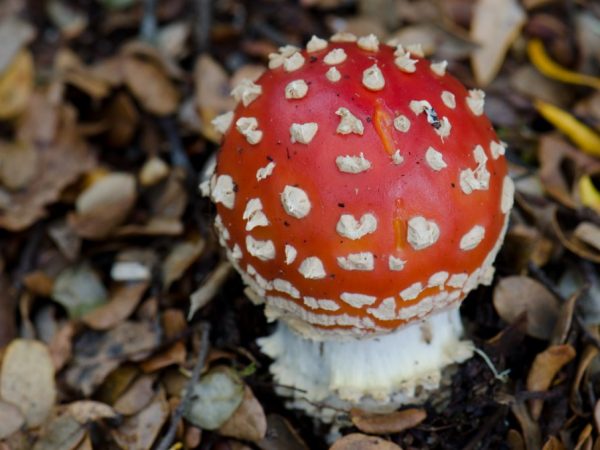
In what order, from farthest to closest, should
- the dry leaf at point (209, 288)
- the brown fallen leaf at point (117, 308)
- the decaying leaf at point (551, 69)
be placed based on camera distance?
the decaying leaf at point (551, 69) < the brown fallen leaf at point (117, 308) < the dry leaf at point (209, 288)

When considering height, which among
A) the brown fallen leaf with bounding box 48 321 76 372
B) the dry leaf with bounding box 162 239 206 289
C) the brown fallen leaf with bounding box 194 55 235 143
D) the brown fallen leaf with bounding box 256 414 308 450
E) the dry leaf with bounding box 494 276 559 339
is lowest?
the brown fallen leaf with bounding box 256 414 308 450

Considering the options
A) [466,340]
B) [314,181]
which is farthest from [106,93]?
[466,340]

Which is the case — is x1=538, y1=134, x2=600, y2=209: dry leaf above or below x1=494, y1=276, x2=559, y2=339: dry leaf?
above

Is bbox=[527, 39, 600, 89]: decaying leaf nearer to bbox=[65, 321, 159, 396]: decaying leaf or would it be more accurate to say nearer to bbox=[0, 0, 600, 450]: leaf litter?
bbox=[0, 0, 600, 450]: leaf litter

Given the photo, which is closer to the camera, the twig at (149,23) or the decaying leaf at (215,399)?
the decaying leaf at (215,399)

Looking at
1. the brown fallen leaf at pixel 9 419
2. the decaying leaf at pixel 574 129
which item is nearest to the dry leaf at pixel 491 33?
the decaying leaf at pixel 574 129

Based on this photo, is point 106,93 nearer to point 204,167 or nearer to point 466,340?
point 204,167

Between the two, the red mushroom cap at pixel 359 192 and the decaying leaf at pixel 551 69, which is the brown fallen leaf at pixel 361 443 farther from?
the decaying leaf at pixel 551 69

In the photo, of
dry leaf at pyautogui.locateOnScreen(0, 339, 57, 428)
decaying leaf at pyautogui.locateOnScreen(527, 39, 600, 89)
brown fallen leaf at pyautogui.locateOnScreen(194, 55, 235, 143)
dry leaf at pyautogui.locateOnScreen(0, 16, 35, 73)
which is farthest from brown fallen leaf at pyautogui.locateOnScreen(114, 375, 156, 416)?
decaying leaf at pyautogui.locateOnScreen(527, 39, 600, 89)
